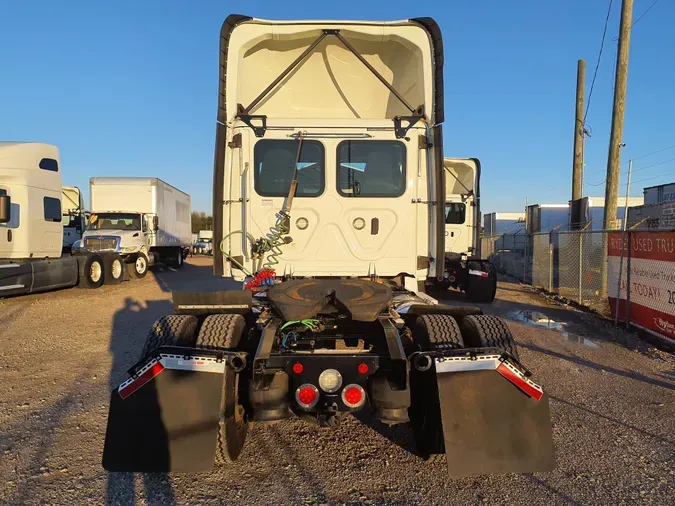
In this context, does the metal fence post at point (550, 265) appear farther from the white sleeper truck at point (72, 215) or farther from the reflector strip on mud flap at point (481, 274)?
the white sleeper truck at point (72, 215)

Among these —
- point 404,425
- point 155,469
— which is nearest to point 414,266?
point 404,425

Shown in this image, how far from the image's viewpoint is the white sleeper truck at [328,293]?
10.1 feet

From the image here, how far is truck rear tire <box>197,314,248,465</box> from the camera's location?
325cm

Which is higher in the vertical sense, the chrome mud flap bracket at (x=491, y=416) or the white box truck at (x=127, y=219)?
the white box truck at (x=127, y=219)

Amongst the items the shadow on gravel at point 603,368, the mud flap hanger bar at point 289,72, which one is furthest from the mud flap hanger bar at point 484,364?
the shadow on gravel at point 603,368

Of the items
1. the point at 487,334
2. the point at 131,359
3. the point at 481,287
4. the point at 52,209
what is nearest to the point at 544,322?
the point at 481,287

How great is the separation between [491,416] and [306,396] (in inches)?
47.6

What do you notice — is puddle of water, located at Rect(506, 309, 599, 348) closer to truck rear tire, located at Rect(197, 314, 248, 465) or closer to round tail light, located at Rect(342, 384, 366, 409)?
round tail light, located at Rect(342, 384, 366, 409)

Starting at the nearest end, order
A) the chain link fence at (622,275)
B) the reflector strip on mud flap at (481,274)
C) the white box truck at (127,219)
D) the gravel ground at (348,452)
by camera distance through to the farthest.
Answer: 1. the gravel ground at (348,452)
2. the chain link fence at (622,275)
3. the reflector strip on mud flap at (481,274)
4. the white box truck at (127,219)

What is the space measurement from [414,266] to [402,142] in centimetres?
134

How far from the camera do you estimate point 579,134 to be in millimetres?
16750

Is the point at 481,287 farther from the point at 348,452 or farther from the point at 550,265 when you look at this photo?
the point at 348,452

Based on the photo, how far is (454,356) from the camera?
311 centimetres

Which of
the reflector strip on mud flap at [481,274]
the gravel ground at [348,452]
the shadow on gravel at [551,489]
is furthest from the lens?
the reflector strip on mud flap at [481,274]
